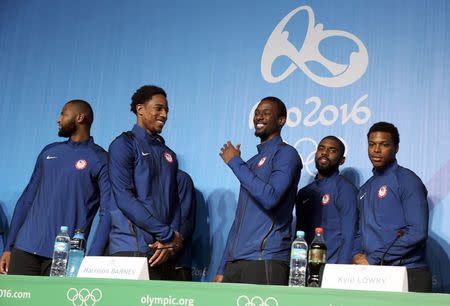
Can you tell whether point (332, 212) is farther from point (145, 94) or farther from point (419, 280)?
point (145, 94)

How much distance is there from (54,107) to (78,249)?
2070mm

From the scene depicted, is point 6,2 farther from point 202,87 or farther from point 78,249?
point 78,249

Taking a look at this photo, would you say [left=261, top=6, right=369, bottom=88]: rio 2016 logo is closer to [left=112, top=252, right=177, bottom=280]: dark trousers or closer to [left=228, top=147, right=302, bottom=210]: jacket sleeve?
[left=228, top=147, right=302, bottom=210]: jacket sleeve

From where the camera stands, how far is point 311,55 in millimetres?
4961

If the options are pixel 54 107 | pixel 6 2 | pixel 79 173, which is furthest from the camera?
pixel 6 2

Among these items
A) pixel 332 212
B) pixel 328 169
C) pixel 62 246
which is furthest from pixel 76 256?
pixel 328 169

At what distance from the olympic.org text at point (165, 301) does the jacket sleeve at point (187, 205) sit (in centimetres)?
184

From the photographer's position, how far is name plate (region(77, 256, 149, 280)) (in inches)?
113

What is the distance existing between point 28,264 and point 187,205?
100 cm

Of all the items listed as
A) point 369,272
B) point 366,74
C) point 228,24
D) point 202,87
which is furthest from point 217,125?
point 369,272

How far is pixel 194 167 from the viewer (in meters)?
5.15

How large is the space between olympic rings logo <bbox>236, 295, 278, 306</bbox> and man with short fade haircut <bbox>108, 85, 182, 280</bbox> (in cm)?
104

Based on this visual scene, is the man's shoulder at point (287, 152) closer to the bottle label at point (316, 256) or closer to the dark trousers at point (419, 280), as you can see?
the bottle label at point (316, 256)

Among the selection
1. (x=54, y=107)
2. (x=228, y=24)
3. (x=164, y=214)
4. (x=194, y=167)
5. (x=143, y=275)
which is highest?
(x=228, y=24)
